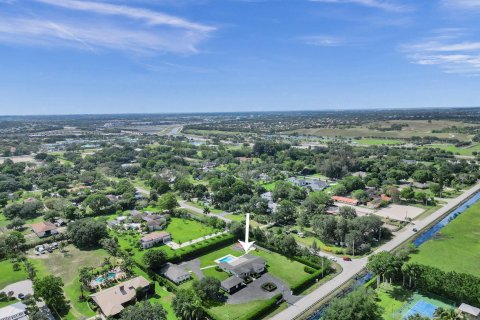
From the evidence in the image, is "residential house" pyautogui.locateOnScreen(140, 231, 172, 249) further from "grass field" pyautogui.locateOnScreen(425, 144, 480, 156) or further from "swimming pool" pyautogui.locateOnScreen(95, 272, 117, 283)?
"grass field" pyautogui.locateOnScreen(425, 144, 480, 156)

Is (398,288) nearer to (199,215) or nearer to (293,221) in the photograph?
(293,221)

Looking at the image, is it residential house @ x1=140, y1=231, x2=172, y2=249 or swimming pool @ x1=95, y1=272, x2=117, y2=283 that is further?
residential house @ x1=140, y1=231, x2=172, y2=249

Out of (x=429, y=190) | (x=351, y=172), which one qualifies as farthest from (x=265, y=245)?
(x=351, y=172)

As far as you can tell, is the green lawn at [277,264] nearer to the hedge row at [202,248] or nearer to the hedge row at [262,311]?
the hedge row at [202,248]

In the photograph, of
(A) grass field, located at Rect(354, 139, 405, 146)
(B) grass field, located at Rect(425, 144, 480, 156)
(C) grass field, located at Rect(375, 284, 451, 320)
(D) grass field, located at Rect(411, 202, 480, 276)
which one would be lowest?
(C) grass field, located at Rect(375, 284, 451, 320)

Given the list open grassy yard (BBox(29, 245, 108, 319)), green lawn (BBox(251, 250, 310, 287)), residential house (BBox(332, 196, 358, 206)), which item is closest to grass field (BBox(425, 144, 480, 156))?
residential house (BBox(332, 196, 358, 206))

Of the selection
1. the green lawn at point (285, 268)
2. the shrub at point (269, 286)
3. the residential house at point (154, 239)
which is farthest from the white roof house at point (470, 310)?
the residential house at point (154, 239)

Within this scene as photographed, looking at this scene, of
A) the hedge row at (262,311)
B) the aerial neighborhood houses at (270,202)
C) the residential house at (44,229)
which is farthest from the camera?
the aerial neighborhood houses at (270,202)
